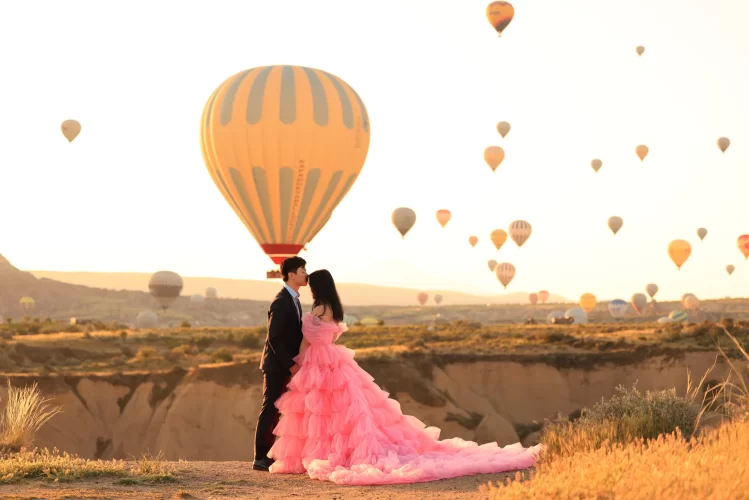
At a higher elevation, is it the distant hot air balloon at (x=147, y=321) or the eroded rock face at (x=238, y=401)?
the distant hot air balloon at (x=147, y=321)

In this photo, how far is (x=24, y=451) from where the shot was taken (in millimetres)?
16062

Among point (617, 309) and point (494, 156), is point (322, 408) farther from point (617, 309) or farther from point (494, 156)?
point (617, 309)

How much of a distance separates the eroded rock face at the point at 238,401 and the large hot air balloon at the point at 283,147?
318 inches

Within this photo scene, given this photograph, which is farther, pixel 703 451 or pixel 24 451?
pixel 24 451

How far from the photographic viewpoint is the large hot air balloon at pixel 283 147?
1484 inches

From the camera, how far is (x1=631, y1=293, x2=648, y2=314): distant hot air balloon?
13375 cm

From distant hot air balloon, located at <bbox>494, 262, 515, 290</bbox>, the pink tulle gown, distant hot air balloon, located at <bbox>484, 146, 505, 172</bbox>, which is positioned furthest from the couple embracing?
distant hot air balloon, located at <bbox>494, 262, 515, 290</bbox>

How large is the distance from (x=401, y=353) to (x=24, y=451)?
31.8m

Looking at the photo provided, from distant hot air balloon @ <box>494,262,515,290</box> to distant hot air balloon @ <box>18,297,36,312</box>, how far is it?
76.6m

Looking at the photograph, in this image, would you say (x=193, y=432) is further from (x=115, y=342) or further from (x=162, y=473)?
(x=162, y=473)

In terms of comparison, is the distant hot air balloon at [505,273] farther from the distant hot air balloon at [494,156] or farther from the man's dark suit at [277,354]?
the man's dark suit at [277,354]

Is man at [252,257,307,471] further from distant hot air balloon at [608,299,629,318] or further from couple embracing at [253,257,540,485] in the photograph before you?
distant hot air balloon at [608,299,629,318]

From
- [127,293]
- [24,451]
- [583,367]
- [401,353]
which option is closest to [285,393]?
[24,451]

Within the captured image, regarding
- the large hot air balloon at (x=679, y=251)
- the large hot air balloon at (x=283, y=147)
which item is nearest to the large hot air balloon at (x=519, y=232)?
the large hot air balloon at (x=679, y=251)
